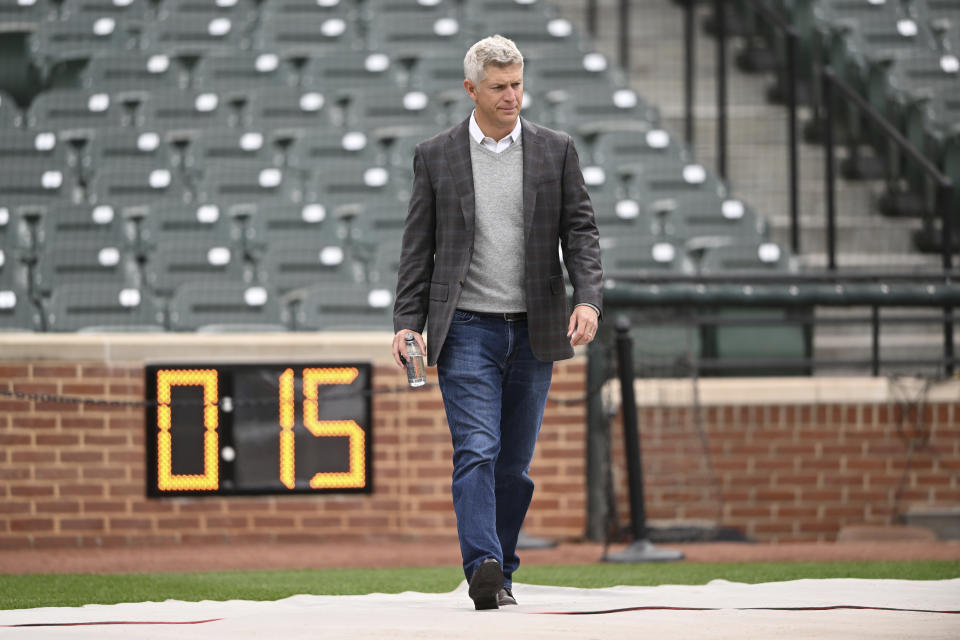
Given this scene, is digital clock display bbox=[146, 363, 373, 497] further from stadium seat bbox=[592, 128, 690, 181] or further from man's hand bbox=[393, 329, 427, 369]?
stadium seat bbox=[592, 128, 690, 181]

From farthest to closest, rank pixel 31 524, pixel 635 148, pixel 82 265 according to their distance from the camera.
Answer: pixel 635 148 < pixel 82 265 < pixel 31 524

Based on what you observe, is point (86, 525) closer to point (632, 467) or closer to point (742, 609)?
point (632, 467)

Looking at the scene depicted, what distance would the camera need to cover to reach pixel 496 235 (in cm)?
457

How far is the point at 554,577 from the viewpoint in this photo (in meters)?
6.32

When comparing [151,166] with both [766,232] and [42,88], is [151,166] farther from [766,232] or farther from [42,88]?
[766,232]

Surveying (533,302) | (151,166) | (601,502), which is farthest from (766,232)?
(533,302)

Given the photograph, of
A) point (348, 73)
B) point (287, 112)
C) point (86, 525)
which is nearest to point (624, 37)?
point (348, 73)

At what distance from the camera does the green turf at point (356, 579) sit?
5770 mm

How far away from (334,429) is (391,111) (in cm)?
493

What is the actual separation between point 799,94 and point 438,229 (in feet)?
33.3

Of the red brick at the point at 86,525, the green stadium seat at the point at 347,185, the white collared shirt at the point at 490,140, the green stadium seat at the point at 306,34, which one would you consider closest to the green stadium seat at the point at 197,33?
the green stadium seat at the point at 306,34

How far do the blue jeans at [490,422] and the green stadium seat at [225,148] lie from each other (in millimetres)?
7362

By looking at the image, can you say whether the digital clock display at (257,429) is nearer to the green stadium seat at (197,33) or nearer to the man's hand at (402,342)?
the man's hand at (402,342)

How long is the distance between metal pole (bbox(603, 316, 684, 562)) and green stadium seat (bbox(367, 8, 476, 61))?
680cm
